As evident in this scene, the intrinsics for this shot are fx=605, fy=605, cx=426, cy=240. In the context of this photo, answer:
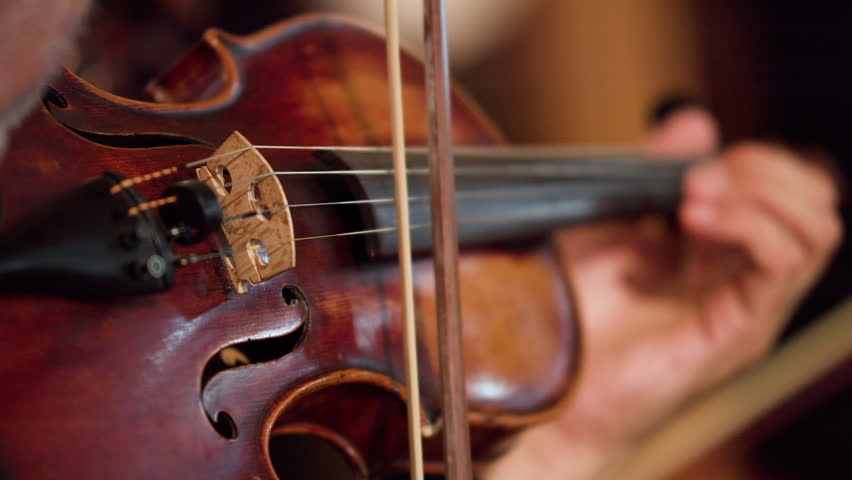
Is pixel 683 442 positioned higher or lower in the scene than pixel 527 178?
lower

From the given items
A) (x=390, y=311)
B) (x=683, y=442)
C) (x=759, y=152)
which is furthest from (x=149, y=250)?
(x=683, y=442)

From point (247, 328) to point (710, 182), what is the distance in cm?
67

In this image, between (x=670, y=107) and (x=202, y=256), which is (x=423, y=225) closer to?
(x=202, y=256)

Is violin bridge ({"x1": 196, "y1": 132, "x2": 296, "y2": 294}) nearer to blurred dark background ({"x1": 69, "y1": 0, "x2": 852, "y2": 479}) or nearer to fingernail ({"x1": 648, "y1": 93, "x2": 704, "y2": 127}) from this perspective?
blurred dark background ({"x1": 69, "y1": 0, "x2": 852, "y2": 479})

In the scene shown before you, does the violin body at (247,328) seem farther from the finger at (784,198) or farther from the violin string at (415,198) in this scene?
the finger at (784,198)

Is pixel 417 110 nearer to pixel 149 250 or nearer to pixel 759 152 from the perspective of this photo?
pixel 149 250

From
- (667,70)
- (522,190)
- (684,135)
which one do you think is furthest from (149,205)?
(667,70)

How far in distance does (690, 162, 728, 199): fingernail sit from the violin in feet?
1.14

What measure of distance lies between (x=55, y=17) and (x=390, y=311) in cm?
25

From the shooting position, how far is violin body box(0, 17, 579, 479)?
0.27m

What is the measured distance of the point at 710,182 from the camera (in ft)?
2.58

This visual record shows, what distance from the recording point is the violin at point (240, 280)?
27 centimetres

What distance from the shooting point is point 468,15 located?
1.63 m

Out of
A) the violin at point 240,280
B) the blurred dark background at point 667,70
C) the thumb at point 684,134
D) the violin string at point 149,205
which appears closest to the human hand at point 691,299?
the thumb at point 684,134
